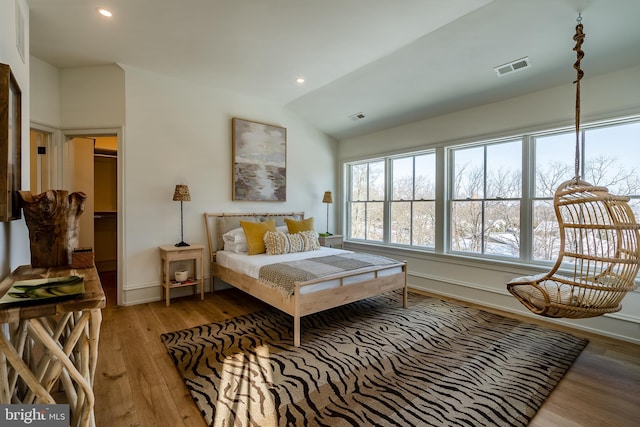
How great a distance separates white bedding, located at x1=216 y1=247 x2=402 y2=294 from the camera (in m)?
2.91

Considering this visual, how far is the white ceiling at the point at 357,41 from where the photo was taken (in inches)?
97.3

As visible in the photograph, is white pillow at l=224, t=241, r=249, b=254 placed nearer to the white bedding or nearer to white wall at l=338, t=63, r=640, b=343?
the white bedding

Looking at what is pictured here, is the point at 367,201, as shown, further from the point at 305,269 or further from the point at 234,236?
the point at 305,269

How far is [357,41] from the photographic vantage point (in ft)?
9.93

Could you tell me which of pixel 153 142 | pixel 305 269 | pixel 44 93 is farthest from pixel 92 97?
pixel 305 269

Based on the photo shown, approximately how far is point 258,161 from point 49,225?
3.04 meters

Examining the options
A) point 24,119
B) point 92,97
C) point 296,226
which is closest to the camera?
point 24,119

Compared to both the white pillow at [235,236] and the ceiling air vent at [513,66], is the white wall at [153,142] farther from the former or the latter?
the ceiling air vent at [513,66]

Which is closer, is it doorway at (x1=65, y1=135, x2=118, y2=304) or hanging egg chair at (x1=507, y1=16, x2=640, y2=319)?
hanging egg chair at (x1=507, y1=16, x2=640, y2=319)

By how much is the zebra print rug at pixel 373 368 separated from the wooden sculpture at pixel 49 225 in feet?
3.78

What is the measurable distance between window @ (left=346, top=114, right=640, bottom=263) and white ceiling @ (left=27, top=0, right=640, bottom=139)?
→ 66 centimetres

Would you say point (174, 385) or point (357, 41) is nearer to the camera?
point (174, 385)

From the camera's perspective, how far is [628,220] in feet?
6.37

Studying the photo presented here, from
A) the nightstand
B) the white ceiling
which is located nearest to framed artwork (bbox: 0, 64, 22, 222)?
the white ceiling
